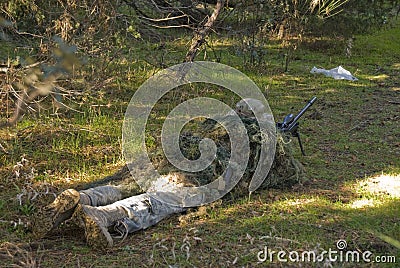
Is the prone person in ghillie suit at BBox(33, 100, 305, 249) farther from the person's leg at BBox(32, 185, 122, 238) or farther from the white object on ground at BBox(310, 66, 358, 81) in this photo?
the white object on ground at BBox(310, 66, 358, 81)

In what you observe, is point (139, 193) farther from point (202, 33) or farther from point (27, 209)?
point (202, 33)

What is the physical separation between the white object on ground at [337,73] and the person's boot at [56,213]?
20.9 feet

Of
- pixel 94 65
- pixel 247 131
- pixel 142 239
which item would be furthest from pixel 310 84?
pixel 142 239

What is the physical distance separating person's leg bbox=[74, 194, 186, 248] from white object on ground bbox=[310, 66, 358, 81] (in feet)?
18.7

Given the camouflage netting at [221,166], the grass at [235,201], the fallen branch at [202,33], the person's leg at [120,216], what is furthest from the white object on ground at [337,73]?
the person's leg at [120,216]

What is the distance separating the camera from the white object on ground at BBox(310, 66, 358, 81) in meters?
8.81

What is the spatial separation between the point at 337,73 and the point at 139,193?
5763 mm

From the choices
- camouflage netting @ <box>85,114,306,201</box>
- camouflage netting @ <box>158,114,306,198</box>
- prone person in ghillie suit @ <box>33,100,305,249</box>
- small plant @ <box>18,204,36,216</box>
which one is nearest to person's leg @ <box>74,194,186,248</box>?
prone person in ghillie suit @ <box>33,100,305,249</box>

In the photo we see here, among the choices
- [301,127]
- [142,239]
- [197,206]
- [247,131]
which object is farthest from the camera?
[301,127]

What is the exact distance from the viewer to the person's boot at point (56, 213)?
3.24 meters

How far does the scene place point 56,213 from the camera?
3.26 m

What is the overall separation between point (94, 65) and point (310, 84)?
3.51m

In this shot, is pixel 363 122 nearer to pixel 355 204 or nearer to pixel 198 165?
pixel 355 204

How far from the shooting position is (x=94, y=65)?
6.35 metres
